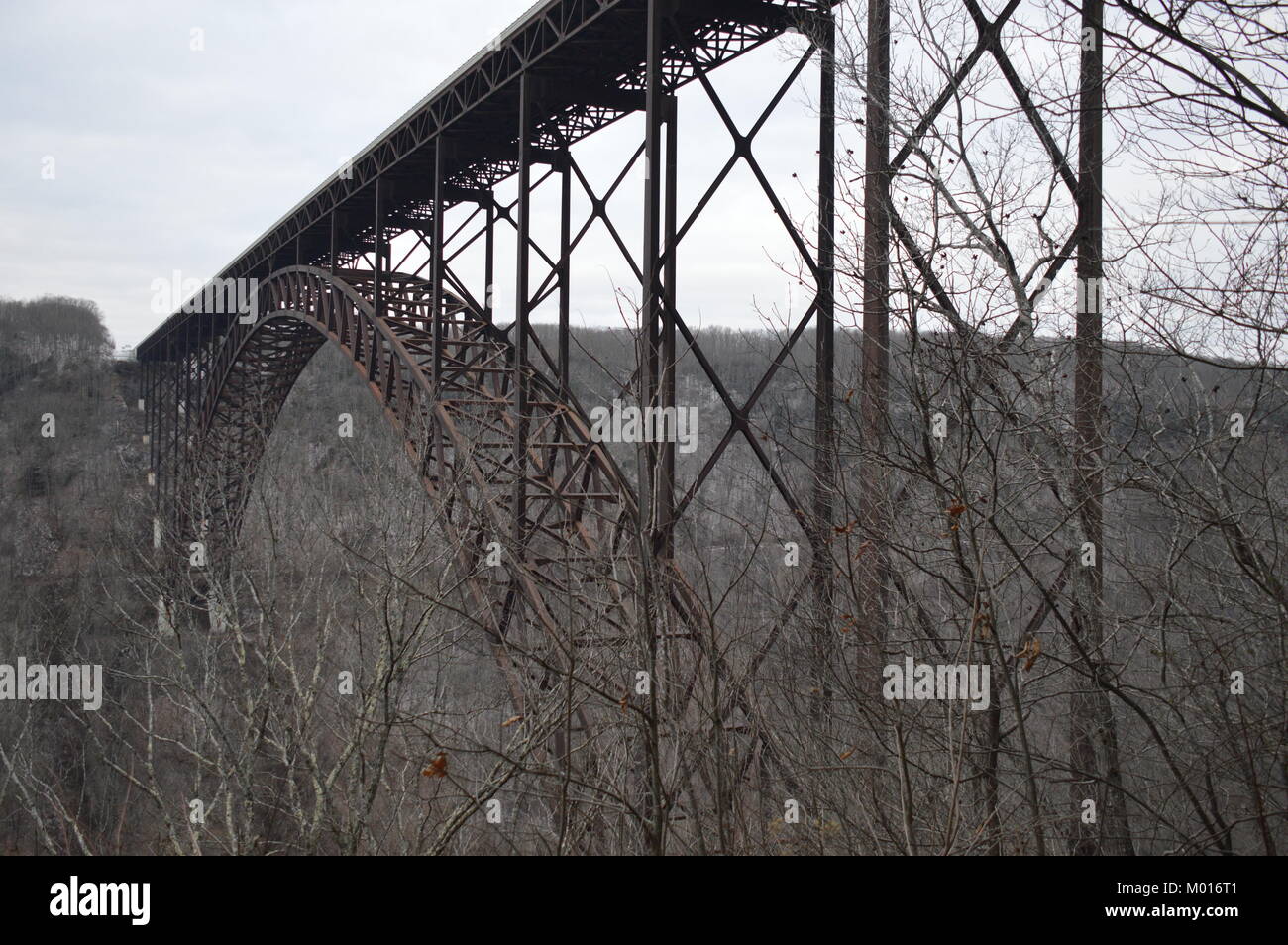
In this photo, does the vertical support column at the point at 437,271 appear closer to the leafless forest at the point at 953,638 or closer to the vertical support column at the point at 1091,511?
the leafless forest at the point at 953,638

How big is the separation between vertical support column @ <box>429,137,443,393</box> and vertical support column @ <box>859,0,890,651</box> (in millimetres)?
8833

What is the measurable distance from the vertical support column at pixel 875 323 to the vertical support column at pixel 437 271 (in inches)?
348

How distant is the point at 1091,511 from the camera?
5.33 meters

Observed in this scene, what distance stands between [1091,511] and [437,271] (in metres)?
11.3


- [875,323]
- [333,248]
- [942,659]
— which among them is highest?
[333,248]

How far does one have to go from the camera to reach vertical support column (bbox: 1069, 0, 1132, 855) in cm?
521

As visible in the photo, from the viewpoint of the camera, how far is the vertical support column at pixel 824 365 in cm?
611

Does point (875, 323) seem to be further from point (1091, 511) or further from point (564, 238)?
point (564, 238)

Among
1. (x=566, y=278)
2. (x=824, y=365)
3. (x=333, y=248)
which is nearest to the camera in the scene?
(x=824, y=365)

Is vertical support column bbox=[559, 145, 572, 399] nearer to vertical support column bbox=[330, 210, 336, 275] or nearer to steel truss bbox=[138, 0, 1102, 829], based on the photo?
steel truss bbox=[138, 0, 1102, 829]

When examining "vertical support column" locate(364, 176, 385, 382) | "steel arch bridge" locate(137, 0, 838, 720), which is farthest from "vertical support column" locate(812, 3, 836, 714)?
"vertical support column" locate(364, 176, 385, 382)

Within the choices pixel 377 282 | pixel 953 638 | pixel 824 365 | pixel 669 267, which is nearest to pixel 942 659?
pixel 953 638

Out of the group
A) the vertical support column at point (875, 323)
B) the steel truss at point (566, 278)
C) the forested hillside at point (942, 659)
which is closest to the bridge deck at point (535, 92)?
the steel truss at point (566, 278)
